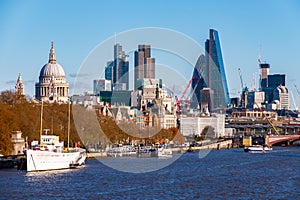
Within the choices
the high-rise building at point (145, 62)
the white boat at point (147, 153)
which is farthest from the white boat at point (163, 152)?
the high-rise building at point (145, 62)

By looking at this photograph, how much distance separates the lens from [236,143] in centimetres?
13050

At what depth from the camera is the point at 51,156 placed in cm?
5675

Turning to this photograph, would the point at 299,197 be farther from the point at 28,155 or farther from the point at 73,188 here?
the point at 28,155

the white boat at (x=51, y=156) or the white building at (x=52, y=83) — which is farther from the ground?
the white building at (x=52, y=83)

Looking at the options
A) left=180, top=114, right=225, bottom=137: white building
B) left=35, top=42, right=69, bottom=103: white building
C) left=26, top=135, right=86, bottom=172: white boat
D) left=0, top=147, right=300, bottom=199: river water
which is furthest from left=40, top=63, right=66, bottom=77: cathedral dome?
left=0, top=147, right=300, bottom=199: river water

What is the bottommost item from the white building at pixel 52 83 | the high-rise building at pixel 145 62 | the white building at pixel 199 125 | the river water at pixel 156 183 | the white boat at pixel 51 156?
the river water at pixel 156 183

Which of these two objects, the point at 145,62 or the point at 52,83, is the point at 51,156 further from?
the point at 145,62

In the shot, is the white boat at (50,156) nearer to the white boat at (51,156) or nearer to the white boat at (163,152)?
the white boat at (51,156)

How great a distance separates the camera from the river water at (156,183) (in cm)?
4156

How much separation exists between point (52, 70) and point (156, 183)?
90.0 metres

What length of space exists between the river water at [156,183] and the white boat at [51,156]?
0.91 m

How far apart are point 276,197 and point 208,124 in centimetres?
12055

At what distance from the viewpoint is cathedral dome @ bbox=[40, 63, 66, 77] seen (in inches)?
5325

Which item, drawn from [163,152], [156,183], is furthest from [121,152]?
[156,183]
